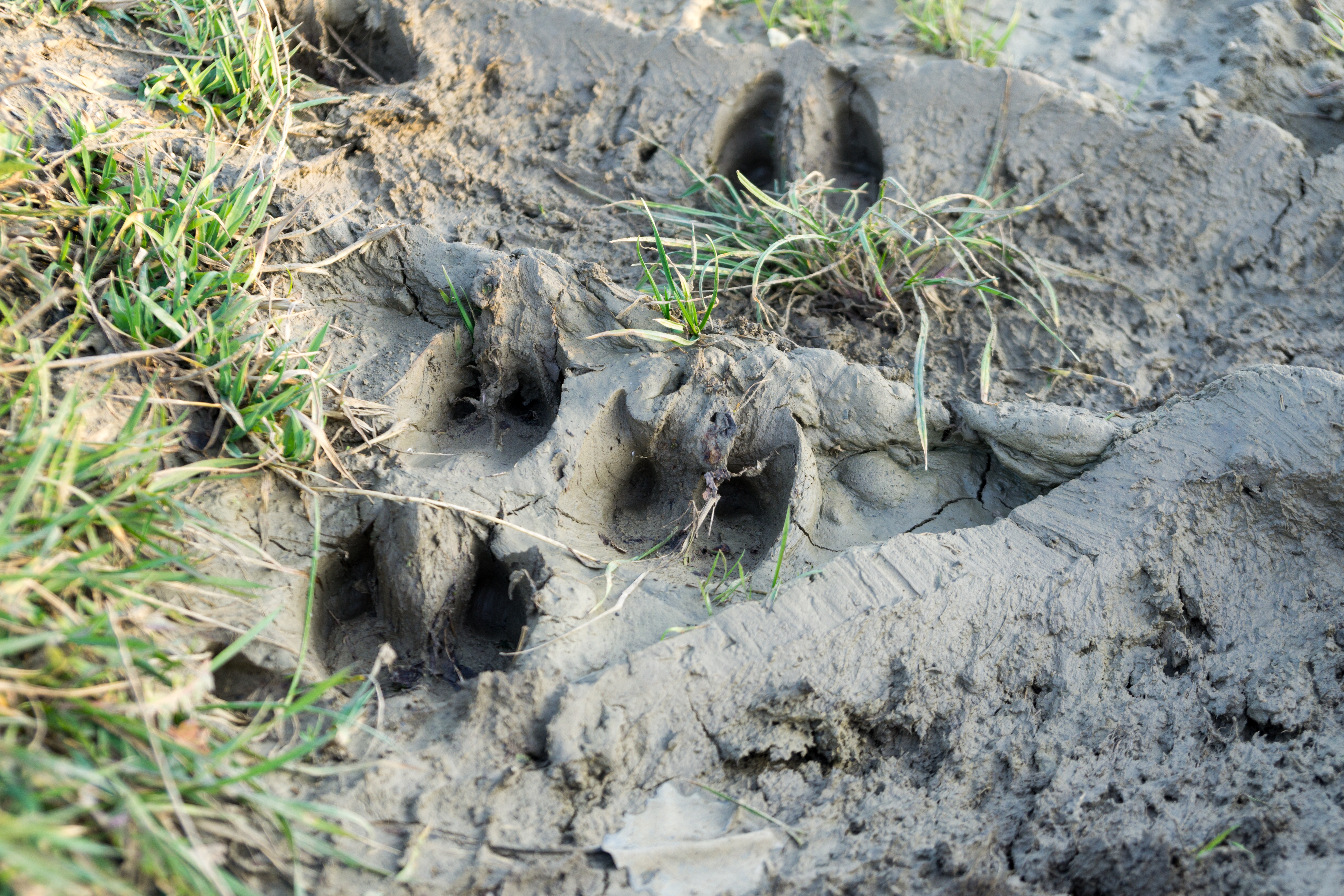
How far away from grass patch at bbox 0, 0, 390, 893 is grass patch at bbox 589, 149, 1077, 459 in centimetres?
106

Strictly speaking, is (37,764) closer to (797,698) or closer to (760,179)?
(797,698)

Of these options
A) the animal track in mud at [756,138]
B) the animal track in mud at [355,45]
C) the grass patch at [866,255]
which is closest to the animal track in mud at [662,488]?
the grass patch at [866,255]

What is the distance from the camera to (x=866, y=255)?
267cm

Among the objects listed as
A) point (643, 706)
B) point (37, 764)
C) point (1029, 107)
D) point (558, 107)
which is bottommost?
point (643, 706)

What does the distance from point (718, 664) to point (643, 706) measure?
0.18 m

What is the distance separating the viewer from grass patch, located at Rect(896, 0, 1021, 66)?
126 inches

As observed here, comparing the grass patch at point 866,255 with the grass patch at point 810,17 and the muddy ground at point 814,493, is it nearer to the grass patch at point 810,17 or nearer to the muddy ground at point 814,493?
the muddy ground at point 814,493

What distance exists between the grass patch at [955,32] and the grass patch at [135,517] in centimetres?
232

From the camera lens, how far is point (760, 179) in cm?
321

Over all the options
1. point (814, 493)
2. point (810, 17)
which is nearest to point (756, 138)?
point (810, 17)

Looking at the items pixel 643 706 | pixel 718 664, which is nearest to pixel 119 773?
pixel 643 706

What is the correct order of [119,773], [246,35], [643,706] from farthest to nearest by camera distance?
[246,35] → [643,706] → [119,773]

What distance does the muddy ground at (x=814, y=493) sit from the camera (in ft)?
5.79

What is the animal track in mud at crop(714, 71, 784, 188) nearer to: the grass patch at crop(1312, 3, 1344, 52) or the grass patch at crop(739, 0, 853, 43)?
the grass patch at crop(739, 0, 853, 43)
